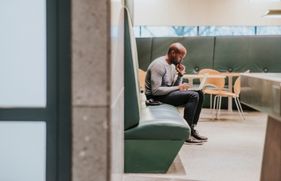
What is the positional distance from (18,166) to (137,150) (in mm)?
1888

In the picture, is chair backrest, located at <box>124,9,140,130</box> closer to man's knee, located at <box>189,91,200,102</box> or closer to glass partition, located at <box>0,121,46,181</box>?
man's knee, located at <box>189,91,200,102</box>

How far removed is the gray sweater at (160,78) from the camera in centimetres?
439

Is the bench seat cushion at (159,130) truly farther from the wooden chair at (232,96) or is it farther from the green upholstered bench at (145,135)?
the wooden chair at (232,96)

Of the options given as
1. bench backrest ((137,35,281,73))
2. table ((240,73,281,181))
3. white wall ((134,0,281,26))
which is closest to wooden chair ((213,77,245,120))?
bench backrest ((137,35,281,73))

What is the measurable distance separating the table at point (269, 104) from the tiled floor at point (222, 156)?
0.87 m

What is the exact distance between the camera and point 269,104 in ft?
5.20

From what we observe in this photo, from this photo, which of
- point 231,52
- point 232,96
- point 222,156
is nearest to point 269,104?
point 222,156

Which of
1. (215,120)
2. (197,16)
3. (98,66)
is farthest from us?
(197,16)

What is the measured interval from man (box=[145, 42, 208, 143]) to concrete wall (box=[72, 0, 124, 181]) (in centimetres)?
296

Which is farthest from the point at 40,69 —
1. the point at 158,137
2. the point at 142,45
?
the point at 142,45

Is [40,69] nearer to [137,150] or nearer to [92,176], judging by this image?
[92,176]

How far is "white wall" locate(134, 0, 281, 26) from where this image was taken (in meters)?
8.44

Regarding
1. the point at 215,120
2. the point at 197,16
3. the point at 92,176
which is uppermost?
the point at 197,16

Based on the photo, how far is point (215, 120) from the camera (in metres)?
6.58
